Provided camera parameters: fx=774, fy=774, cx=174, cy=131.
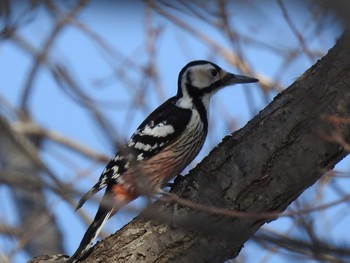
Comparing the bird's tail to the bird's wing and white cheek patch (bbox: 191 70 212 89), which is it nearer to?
the bird's wing

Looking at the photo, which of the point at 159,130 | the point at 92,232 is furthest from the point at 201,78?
the point at 92,232

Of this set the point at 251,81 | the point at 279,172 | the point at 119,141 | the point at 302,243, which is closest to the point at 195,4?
the point at 251,81

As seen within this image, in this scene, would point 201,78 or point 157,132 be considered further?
point 201,78

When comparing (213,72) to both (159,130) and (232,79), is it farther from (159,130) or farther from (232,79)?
(159,130)

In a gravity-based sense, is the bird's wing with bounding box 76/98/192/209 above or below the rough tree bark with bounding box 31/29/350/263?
above

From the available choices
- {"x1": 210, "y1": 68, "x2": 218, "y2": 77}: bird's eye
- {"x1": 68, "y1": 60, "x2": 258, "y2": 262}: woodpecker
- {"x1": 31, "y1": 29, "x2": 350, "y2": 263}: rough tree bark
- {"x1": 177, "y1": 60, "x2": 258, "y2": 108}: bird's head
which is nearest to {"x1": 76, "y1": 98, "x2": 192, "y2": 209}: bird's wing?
{"x1": 68, "y1": 60, "x2": 258, "y2": 262}: woodpecker

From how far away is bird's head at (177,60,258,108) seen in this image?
5645mm

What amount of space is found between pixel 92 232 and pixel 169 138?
3.16 ft

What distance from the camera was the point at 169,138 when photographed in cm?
520

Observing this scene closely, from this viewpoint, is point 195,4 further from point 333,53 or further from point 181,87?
point 333,53

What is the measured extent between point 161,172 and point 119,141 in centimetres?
238

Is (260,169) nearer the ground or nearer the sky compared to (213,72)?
nearer the ground

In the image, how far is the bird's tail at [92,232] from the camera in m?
4.34

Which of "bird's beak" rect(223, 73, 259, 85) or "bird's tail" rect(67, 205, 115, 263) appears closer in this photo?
"bird's tail" rect(67, 205, 115, 263)
